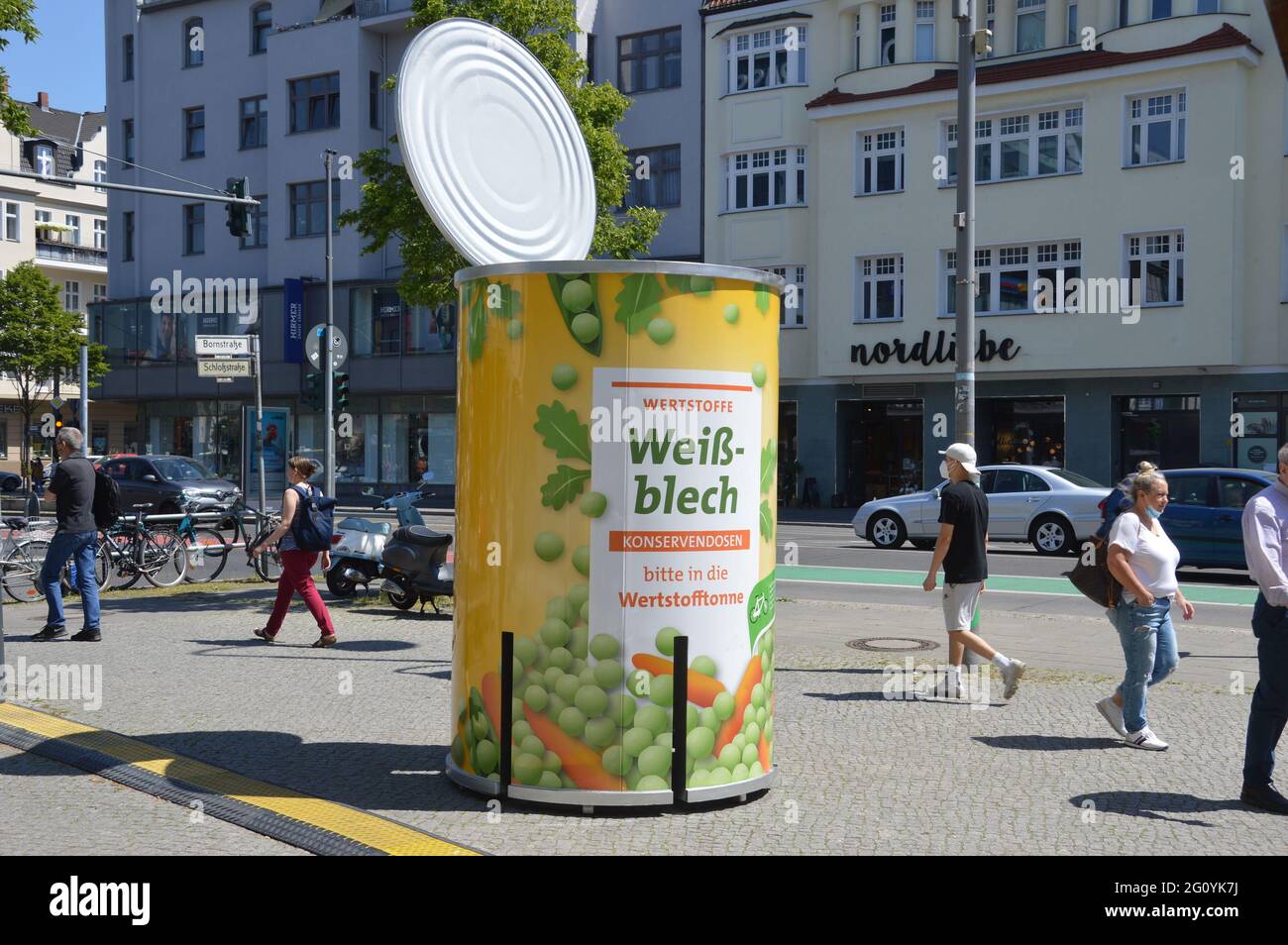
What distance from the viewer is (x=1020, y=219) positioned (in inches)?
1238

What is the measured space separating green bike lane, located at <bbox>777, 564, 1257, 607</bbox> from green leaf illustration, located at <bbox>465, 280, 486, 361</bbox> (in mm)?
11191

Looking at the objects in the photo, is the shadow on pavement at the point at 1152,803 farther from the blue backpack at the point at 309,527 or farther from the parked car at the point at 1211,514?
the parked car at the point at 1211,514

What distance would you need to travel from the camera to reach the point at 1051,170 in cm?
3108

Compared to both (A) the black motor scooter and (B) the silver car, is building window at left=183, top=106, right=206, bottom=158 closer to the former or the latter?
(B) the silver car

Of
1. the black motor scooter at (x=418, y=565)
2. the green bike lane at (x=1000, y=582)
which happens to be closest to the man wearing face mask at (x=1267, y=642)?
the black motor scooter at (x=418, y=565)

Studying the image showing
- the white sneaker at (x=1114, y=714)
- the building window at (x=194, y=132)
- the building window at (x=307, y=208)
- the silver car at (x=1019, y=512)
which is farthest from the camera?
the building window at (x=194, y=132)

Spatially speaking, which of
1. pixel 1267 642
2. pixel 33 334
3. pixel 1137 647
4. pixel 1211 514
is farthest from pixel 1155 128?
pixel 33 334

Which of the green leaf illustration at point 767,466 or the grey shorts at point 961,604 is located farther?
the grey shorts at point 961,604

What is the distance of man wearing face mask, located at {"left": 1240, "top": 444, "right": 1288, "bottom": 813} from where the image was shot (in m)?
6.16

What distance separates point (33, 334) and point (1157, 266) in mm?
33925

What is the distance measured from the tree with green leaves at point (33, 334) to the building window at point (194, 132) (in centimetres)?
714

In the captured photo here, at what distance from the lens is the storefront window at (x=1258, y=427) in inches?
1125
